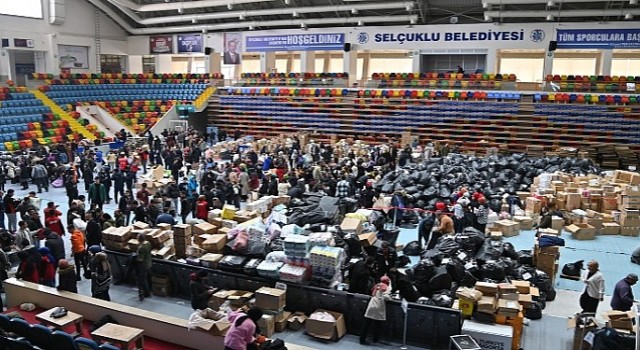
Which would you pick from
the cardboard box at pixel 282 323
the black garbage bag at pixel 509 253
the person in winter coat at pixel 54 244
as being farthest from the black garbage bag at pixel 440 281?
the person in winter coat at pixel 54 244

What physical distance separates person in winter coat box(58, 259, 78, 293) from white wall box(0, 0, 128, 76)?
80.9ft

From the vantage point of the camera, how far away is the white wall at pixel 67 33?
90.5 ft

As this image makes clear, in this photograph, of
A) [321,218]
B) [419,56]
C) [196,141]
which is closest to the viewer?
[321,218]

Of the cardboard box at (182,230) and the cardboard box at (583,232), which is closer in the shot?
the cardboard box at (182,230)

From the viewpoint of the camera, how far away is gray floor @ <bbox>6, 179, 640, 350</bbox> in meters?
7.07

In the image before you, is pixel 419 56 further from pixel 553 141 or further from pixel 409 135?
pixel 553 141

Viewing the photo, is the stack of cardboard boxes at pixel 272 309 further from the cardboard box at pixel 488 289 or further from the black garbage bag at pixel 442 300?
the cardboard box at pixel 488 289

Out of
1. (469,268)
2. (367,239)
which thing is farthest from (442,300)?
(367,239)

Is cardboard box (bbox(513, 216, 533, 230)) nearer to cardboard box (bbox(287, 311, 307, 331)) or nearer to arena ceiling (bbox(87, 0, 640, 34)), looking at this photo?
cardboard box (bbox(287, 311, 307, 331))

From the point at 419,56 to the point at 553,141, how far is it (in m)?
8.21

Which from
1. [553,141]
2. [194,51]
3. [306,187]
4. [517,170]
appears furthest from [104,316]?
[194,51]

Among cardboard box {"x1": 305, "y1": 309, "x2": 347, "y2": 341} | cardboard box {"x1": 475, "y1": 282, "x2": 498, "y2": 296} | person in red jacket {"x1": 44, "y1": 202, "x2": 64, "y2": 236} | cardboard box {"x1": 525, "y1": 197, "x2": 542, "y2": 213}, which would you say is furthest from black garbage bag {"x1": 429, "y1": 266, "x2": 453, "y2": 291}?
person in red jacket {"x1": 44, "y1": 202, "x2": 64, "y2": 236}

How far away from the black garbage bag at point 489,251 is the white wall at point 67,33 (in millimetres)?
27876

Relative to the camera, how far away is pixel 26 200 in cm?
1088
